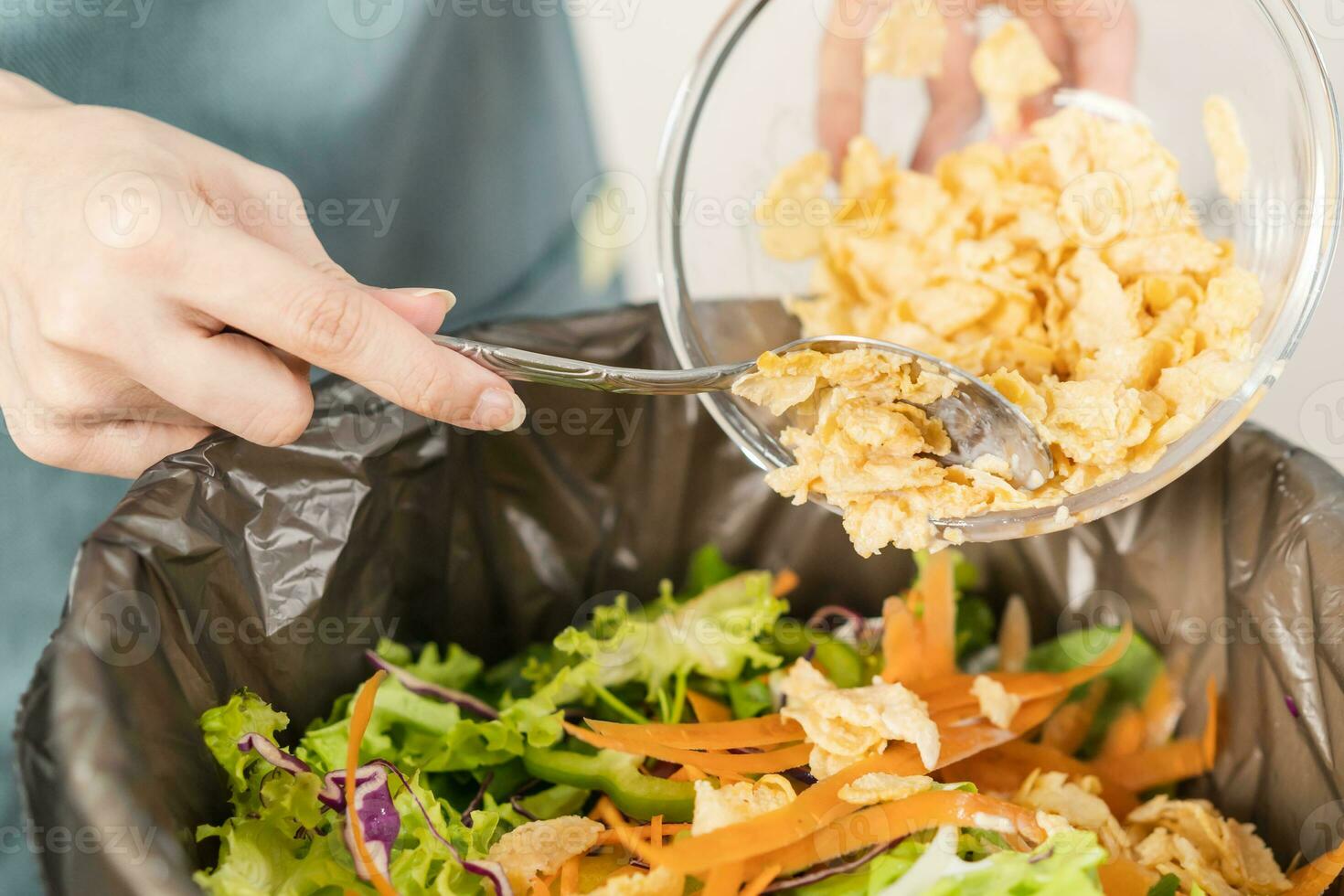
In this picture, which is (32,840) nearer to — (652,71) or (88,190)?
(88,190)

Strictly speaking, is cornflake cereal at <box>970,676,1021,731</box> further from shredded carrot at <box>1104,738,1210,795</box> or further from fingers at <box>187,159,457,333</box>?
fingers at <box>187,159,457,333</box>

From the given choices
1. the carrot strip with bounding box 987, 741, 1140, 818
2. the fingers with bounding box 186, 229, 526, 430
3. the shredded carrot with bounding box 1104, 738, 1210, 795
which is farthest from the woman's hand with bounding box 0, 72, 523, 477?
the shredded carrot with bounding box 1104, 738, 1210, 795

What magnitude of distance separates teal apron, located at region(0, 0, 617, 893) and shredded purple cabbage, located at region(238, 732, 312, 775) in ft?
1.27

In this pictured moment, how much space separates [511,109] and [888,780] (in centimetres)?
82

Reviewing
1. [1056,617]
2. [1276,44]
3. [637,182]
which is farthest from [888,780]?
[637,182]

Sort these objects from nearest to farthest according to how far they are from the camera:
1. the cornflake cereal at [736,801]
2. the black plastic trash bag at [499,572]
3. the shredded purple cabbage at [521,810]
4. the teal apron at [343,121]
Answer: the black plastic trash bag at [499,572] → the cornflake cereal at [736,801] → the shredded purple cabbage at [521,810] → the teal apron at [343,121]

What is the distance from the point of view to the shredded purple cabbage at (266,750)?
2.10ft

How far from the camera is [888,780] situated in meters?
0.67

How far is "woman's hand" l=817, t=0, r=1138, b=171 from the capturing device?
2.93 feet

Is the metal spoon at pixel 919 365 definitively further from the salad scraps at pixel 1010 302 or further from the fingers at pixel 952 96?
the fingers at pixel 952 96

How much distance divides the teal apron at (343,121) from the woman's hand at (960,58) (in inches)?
13.9

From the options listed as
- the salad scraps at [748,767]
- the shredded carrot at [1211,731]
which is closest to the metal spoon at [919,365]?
the salad scraps at [748,767]

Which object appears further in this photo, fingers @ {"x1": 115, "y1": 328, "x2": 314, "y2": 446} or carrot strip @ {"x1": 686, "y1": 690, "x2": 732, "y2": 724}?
carrot strip @ {"x1": 686, "y1": 690, "x2": 732, "y2": 724}

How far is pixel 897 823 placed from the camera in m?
0.65
